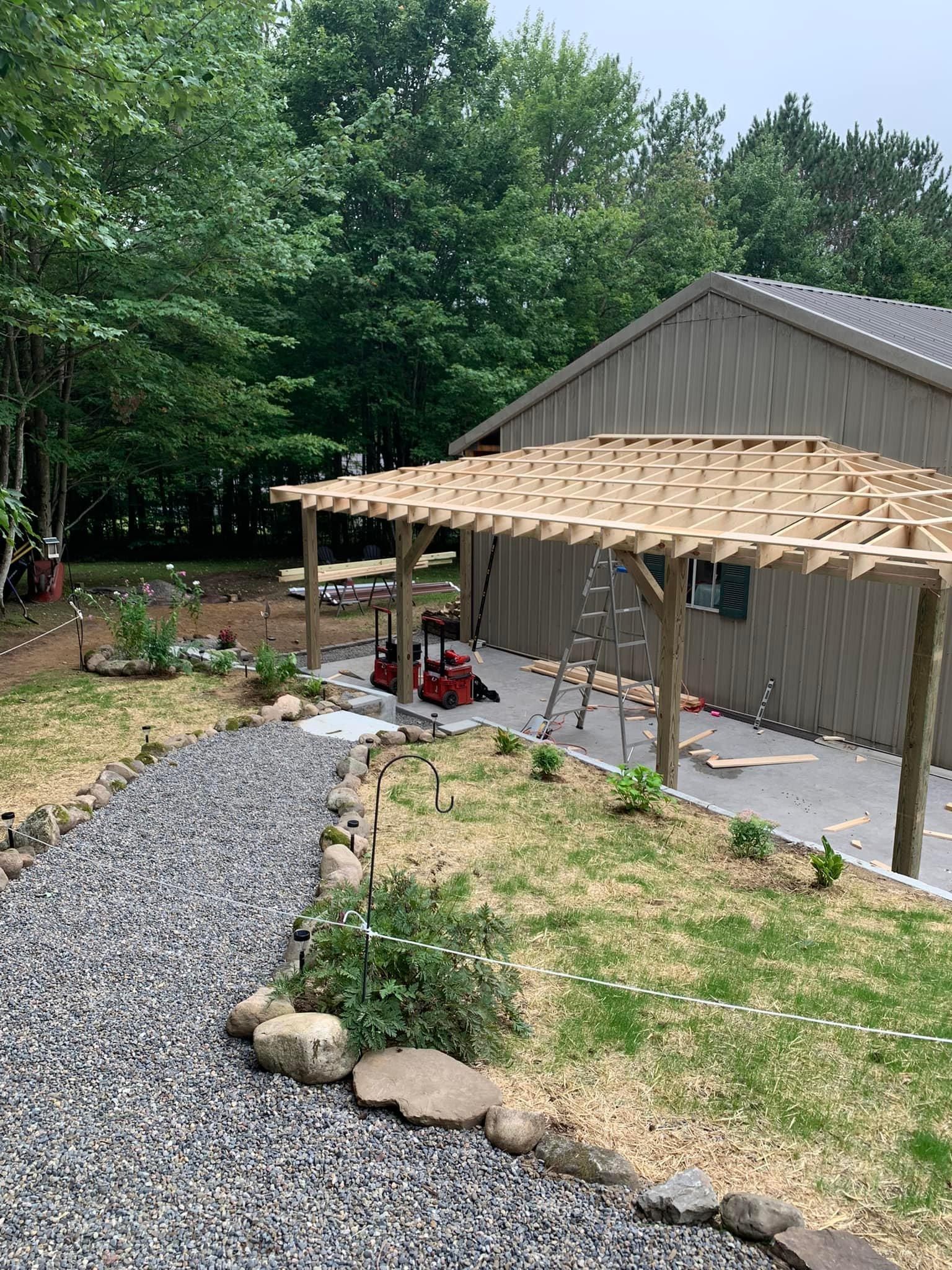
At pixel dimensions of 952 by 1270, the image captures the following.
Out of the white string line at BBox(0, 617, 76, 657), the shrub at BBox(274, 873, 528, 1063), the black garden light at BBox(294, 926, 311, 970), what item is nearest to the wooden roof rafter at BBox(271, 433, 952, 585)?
the shrub at BBox(274, 873, 528, 1063)

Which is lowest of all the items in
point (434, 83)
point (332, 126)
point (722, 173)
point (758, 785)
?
point (758, 785)

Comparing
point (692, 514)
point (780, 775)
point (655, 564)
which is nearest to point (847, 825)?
point (780, 775)

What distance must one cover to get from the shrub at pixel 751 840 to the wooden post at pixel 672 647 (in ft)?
4.63

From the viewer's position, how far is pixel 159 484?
2400cm

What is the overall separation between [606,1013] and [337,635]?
11119 millimetres

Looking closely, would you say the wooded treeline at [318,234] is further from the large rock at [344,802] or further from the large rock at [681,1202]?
the large rock at [681,1202]

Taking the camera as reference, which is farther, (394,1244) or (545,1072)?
(545,1072)

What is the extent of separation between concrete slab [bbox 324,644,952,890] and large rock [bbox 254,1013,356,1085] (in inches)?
198

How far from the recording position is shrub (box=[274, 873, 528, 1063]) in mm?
4004

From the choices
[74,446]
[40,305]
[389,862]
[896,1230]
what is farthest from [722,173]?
[896,1230]

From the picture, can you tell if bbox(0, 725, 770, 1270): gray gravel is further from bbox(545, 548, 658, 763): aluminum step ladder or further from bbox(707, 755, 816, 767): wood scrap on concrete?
bbox(707, 755, 816, 767): wood scrap on concrete

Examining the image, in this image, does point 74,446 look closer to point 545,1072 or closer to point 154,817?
point 154,817

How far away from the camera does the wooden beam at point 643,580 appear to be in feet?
26.7

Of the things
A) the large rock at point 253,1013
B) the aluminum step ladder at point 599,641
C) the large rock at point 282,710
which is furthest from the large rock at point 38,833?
the aluminum step ladder at point 599,641
